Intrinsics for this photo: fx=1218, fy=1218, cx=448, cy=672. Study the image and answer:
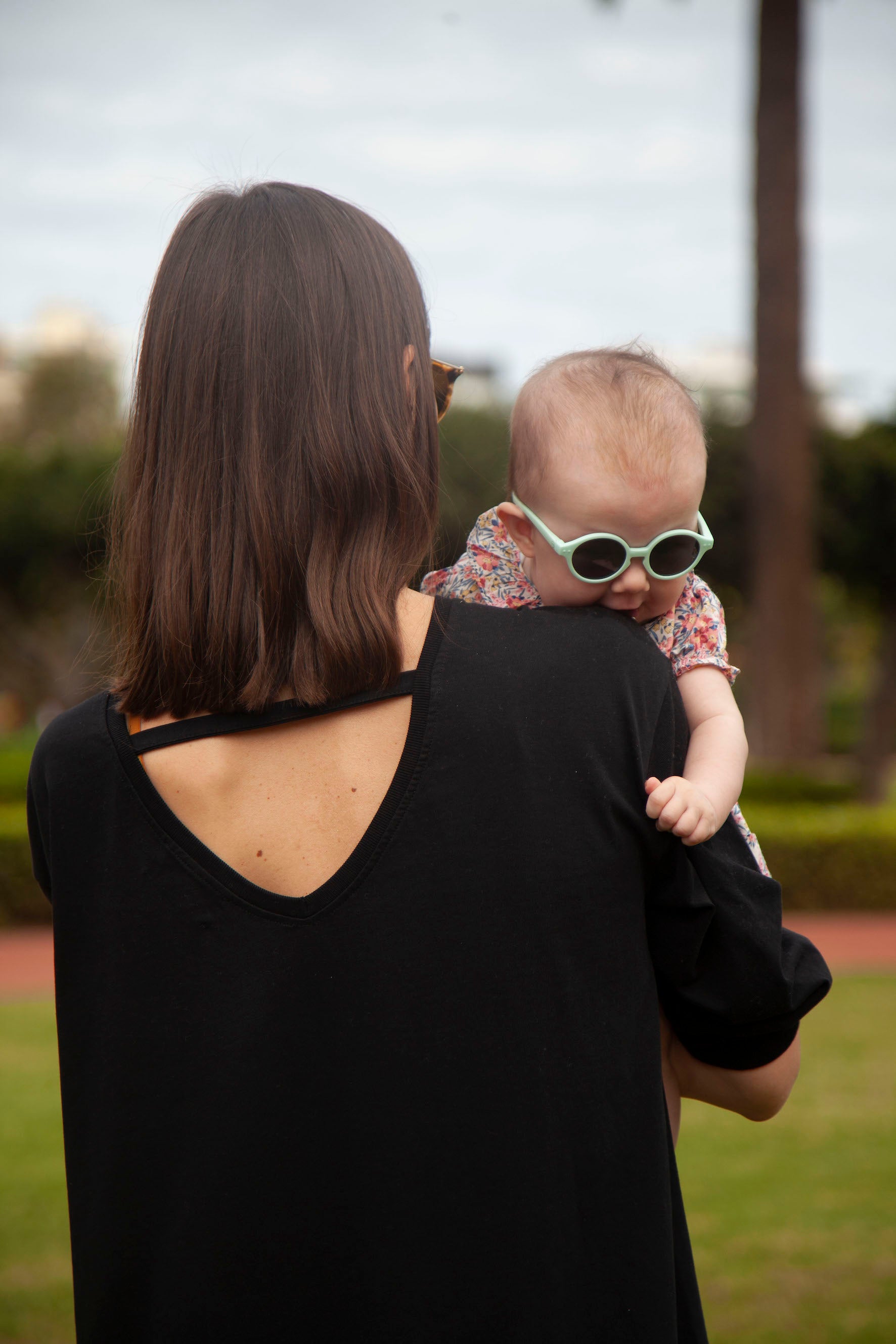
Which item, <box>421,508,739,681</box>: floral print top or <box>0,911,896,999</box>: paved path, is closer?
<box>421,508,739,681</box>: floral print top

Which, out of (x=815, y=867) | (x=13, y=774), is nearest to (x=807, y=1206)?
(x=815, y=867)

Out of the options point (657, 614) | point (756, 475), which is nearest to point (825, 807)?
point (756, 475)

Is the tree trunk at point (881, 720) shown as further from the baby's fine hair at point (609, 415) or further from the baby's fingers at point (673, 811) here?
the baby's fingers at point (673, 811)

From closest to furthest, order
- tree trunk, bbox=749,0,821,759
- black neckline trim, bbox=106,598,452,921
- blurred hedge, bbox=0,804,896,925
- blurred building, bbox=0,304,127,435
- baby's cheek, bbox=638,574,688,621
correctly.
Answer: black neckline trim, bbox=106,598,452,921, baby's cheek, bbox=638,574,688,621, blurred hedge, bbox=0,804,896,925, tree trunk, bbox=749,0,821,759, blurred building, bbox=0,304,127,435

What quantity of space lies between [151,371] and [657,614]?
0.73 m

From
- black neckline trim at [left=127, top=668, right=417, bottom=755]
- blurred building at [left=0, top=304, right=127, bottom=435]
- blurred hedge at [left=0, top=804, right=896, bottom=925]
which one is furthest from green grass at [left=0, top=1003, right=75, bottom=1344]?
blurred building at [left=0, top=304, right=127, bottom=435]

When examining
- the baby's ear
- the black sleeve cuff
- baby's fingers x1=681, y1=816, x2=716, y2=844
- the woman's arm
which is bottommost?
the woman's arm

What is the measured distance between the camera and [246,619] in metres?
1.30

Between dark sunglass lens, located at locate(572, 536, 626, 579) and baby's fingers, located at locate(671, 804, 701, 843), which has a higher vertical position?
dark sunglass lens, located at locate(572, 536, 626, 579)

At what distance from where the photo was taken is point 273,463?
1339 mm

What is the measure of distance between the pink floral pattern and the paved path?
312 inches

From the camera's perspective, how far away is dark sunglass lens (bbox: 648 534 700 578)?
1.57 meters

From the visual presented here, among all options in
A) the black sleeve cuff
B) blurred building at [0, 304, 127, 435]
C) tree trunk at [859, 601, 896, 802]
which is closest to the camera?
the black sleeve cuff

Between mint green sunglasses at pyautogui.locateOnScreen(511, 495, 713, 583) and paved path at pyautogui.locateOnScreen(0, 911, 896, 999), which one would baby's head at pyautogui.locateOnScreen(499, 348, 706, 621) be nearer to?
mint green sunglasses at pyautogui.locateOnScreen(511, 495, 713, 583)
